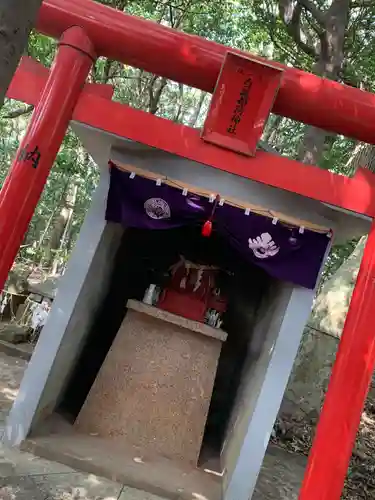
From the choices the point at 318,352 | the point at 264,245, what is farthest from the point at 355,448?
the point at 264,245

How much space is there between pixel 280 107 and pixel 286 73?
0.27m

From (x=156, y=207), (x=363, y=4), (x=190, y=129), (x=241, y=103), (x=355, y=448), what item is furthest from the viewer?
(x=363, y=4)

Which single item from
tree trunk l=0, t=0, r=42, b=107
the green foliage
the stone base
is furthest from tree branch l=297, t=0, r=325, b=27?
tree trunk l=0, t=0, r=42, b=107

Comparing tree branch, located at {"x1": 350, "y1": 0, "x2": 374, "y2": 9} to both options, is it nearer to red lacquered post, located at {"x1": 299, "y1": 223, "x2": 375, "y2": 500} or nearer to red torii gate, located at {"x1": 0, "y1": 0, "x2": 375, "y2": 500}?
red torii gate, located at {"x1": 0, "y1": 0, "x2": 375, "y2": 500}

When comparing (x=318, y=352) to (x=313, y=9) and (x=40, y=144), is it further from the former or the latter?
(x=40, y=144)

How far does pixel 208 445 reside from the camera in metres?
7.12

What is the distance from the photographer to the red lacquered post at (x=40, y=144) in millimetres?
3850

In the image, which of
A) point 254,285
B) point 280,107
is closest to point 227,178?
point 280,107

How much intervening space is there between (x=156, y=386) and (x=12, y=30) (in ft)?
16.2

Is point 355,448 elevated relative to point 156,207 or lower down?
lower down

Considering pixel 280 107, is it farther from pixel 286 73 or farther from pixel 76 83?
pixel 76 83

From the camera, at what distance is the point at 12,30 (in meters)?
1.99

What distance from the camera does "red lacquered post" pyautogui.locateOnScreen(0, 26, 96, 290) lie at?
385 cm

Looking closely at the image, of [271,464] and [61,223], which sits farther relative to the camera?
[61,223]
